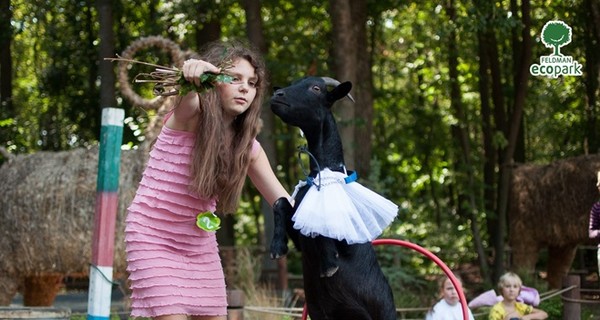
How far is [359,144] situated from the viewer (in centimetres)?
1295

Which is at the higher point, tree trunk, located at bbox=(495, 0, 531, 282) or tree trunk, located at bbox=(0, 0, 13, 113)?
tree trunk, located at bbox=(0, 0, 13, 113)

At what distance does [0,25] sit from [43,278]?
7532 mm

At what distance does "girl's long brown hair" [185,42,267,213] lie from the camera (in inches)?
148

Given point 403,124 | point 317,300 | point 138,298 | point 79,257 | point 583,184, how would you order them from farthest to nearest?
point 403,124
point 583,184
point 79,257
point 317,300
point 138,298

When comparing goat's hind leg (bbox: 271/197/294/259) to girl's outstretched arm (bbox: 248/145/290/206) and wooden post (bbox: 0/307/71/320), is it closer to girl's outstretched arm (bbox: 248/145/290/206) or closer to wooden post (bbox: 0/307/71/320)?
girl's outstretched arm (bbox: 248/145/290/206)

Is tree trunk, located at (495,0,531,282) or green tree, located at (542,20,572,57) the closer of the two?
green tree, located at (542,20,572,57)

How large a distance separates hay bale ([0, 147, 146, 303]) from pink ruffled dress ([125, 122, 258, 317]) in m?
4.79

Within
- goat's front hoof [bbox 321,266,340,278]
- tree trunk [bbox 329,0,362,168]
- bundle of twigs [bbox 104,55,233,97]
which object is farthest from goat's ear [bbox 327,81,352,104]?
tree trunk [bbox 329,0,362,168]

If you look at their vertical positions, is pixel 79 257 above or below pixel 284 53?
below

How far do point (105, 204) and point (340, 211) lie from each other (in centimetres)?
125

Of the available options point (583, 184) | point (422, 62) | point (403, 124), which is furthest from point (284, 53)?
point (583, 184)

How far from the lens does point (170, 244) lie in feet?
12.3

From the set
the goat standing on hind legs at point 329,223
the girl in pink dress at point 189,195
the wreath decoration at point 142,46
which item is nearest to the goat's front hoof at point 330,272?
the goat standing on hind legs at point 329,223

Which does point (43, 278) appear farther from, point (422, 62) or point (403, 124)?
point (403, 124)
